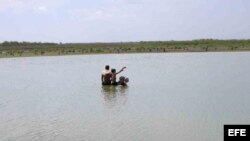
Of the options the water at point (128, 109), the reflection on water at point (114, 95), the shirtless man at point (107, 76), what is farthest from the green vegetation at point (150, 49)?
the reflection on water at point (114, 95)

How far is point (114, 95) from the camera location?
19.6 m

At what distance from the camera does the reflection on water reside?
1736cm

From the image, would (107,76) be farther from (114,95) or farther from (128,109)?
(128,109)

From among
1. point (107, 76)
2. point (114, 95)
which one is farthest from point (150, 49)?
point (114, 95)

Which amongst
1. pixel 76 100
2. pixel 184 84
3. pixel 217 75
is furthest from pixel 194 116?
pixel 217 75

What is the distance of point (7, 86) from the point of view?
84.1ft

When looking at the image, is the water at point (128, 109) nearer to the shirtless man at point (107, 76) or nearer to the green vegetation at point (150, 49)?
the shirtless man at point (107, 76)

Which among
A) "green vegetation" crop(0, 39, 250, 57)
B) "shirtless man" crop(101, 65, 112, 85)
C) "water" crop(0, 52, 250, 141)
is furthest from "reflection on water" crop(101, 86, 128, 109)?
"green vegetation" crop(0, 39, 250, 57)

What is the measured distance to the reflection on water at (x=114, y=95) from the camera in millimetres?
17356

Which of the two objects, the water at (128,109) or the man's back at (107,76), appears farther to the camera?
the man's back at (107,76)

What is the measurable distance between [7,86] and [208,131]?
15.6 meters

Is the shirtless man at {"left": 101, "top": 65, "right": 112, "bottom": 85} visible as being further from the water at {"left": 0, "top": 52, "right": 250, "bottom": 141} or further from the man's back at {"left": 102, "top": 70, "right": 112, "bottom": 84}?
the water at {"left": 0, "top": 52, "right": 250, "bottom": 141}

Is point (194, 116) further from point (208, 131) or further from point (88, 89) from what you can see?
point (88, 89)

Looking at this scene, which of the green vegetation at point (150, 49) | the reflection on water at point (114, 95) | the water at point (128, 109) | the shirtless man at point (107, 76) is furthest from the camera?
the green vegetation at point (150, 49)
